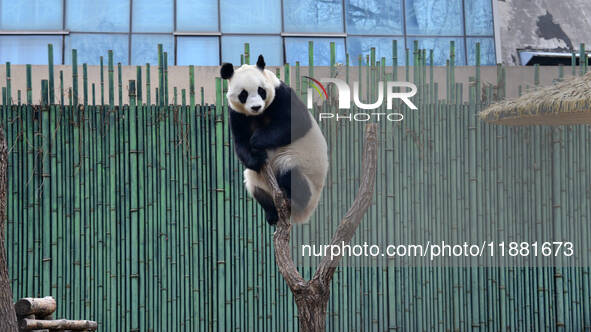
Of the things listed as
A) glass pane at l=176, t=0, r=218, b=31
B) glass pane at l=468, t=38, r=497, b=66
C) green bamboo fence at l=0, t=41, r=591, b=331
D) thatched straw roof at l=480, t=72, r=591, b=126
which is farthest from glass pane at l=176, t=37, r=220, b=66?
thatched straw roof at l=480, t=72, r=591, b=126

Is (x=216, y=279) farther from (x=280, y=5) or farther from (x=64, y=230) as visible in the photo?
(x=280, y=5)

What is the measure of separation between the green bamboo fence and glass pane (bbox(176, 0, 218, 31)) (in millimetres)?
2200

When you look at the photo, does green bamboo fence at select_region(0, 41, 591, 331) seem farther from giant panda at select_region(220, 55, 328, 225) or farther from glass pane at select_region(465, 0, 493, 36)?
glass pane at select_region(465, 0, 493, 36)


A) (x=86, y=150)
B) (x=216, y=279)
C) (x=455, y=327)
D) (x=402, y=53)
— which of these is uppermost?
(x=402, y=53)

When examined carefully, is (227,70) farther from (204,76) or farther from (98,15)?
(98,15)

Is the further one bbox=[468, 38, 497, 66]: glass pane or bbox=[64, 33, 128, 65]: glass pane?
bbox=[468, 38, 497, 66]: glass pane

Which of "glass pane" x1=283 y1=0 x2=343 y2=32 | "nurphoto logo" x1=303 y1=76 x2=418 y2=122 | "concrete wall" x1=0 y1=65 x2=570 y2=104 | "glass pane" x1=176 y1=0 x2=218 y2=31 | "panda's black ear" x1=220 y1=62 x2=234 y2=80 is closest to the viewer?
"panda's black ear" x1=220 y1=62 x2=234 y2=80

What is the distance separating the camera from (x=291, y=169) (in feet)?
11.5

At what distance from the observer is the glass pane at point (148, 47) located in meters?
7.64

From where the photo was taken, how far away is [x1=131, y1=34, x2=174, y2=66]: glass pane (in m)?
7.64

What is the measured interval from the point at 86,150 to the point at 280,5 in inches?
119

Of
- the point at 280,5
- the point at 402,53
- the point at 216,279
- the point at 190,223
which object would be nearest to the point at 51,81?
the point at 190,223

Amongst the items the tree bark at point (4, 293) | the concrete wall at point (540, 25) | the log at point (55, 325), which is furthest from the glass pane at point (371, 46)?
the tree bark at point (4, 293)

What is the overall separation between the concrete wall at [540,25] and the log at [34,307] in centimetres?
517
